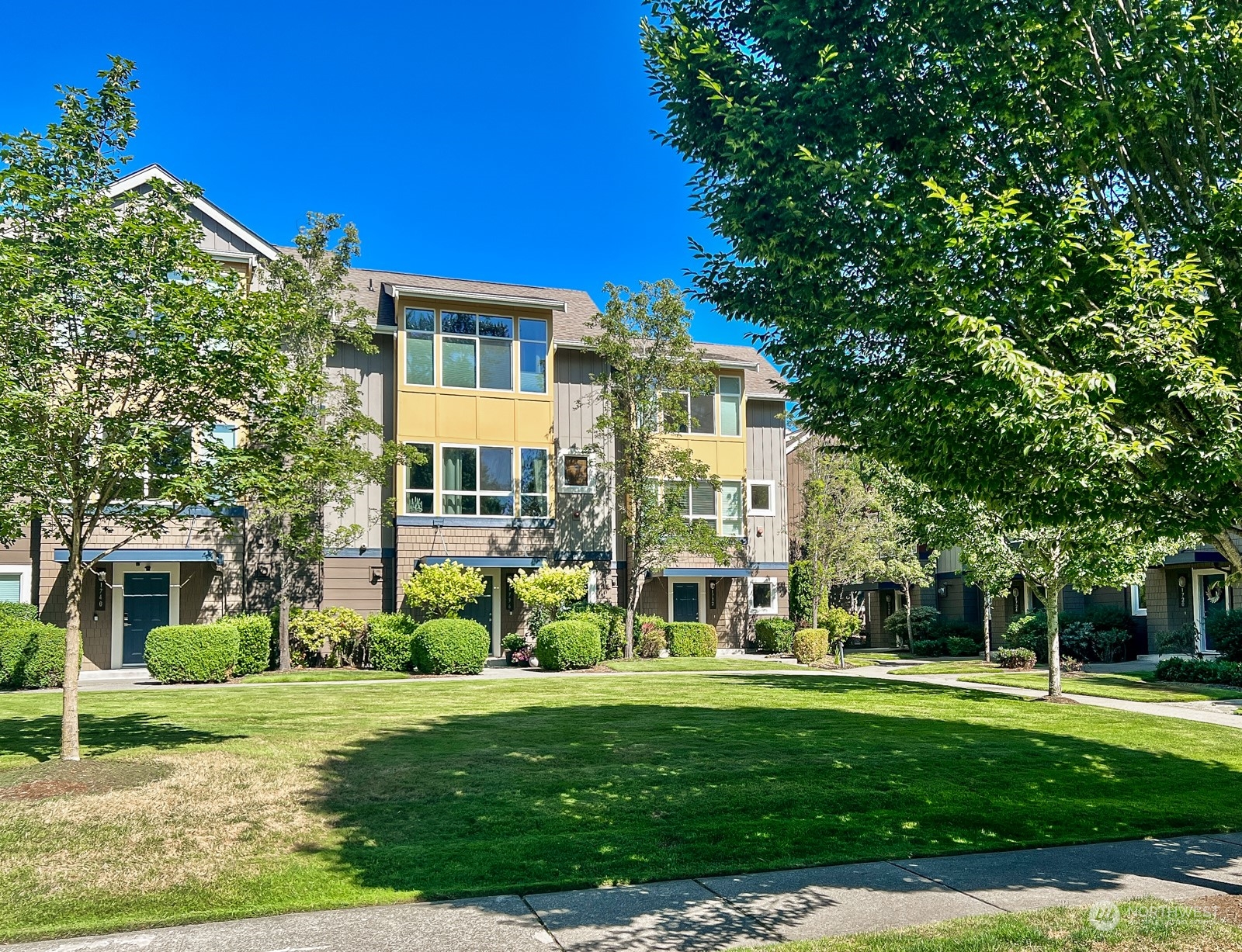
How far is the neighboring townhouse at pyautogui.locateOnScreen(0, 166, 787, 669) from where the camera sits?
2470cm

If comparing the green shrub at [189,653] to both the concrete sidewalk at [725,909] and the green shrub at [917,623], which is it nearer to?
the concrete sidewalk at [725,909]

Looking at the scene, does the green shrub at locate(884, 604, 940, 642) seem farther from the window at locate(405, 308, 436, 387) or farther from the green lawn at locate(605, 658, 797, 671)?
the window at locate(405, 308, 436, 387)

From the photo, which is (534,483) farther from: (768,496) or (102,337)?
(102,337)

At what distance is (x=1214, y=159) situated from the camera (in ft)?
23.6

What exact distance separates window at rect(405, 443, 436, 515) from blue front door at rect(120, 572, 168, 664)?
6.54 metres

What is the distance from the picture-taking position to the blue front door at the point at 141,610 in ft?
81.6

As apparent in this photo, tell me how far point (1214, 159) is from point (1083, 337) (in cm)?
208

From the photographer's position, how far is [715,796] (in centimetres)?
949

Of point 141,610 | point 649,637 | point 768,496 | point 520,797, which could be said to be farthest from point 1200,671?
point 141,610

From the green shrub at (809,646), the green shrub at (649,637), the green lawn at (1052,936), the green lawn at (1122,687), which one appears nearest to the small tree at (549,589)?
the green shrub at (649,637)

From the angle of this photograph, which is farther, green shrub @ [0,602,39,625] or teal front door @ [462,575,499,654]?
teal front door @ [462,575,499,654]

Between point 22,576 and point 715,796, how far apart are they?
20767 mm

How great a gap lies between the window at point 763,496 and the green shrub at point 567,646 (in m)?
9.55

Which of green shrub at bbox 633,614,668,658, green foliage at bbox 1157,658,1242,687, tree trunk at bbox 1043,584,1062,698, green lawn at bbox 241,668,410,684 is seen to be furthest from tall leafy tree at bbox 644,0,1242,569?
green shrub at bbox 633,614,668,658
